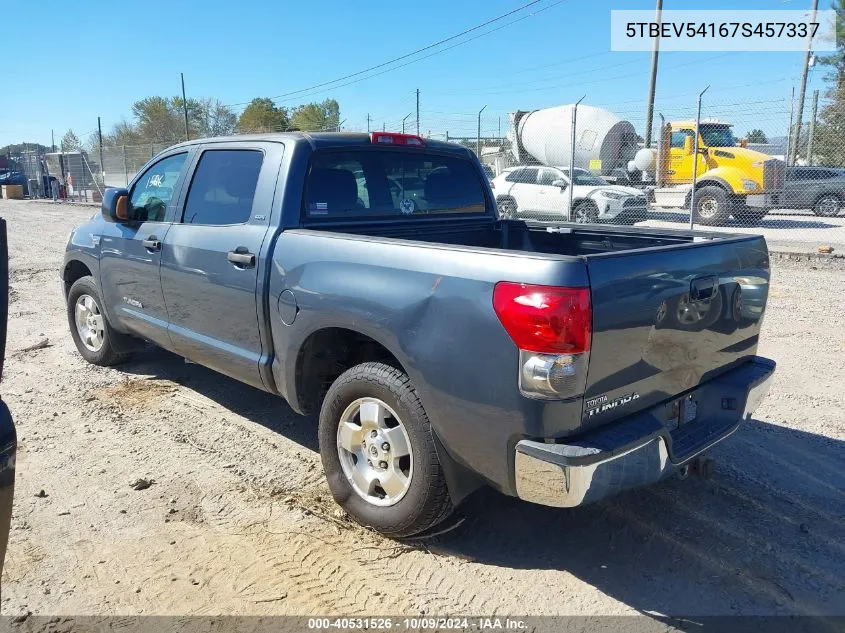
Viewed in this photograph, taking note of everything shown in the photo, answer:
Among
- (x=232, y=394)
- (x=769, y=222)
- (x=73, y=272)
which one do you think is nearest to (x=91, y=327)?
(x=73, y=272)

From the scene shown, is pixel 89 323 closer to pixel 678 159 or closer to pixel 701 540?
pixel 701 540

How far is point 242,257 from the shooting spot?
381 centimetres

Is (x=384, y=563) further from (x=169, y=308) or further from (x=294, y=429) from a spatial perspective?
(x=169, y=308)

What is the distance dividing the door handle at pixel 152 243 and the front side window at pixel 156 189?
0.16 meters

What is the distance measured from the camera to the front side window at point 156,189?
15.6ft

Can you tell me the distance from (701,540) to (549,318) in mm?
1592

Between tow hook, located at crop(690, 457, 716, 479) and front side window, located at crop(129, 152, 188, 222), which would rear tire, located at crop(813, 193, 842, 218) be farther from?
front side window, located at crop(129, 152, 188, 222)

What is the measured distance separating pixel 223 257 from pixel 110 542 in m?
1.64

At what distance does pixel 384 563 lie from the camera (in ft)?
10.2

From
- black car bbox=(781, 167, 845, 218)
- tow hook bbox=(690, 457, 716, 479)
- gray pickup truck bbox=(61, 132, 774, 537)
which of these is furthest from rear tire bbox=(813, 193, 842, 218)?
tow hook bbox=(690, 457, 716, 479)

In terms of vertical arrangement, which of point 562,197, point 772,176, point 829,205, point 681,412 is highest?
point 772,176

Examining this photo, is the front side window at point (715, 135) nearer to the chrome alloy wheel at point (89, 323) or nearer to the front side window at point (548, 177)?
the front side window at point (548, 177)

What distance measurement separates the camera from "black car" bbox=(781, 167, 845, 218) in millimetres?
16828

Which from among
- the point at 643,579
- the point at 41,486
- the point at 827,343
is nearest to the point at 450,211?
the point at 643,579
